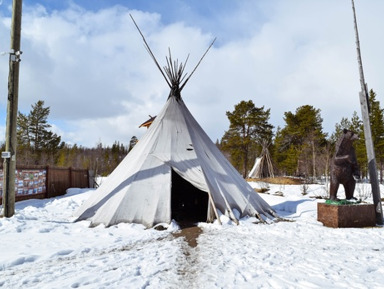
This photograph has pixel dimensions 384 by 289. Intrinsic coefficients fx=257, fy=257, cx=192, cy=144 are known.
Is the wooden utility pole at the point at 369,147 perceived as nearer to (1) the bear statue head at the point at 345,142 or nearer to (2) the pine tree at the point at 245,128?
(1) the bear statue head at the point at 345,142

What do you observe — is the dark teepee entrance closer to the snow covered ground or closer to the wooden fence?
the snow covered ground

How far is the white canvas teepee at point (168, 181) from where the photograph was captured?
6.18 m

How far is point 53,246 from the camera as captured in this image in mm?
4355

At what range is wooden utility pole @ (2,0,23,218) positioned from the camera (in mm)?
6121

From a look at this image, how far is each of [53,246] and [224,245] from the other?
2.92 meters

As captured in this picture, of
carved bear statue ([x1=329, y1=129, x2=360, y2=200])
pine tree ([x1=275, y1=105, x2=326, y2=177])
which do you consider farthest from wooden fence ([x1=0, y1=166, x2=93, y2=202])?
pine tree ([x1=275, y1=105, x2=326, y2=177])

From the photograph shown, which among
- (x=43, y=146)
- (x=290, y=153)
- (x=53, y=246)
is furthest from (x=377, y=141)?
(x=43, y=146)

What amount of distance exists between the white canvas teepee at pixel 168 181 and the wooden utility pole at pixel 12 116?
164 centimetres

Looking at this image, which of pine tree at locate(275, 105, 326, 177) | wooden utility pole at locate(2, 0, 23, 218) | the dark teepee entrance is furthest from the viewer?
pine tree at locate(275, 105, 326, 177)

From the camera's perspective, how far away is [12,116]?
20.5ft

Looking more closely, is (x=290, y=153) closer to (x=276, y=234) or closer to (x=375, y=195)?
(x=375, y=195)

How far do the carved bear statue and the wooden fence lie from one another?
1074 cm

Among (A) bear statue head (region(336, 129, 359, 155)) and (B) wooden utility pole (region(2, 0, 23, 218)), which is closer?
(B) wooden utility pole (region(2, 0, 23, 218))

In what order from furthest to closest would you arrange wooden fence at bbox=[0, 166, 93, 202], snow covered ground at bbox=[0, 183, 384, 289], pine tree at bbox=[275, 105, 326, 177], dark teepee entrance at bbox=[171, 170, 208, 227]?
pine tree at bbox=[275, 105, 326, 177]
wooden fence at bbox=[0, 166, 93, 202]
dark teepee entrance at bbox=[171, 170, 208, 227]
snow covered ground at bbox=[0, 183, 384, 289]
